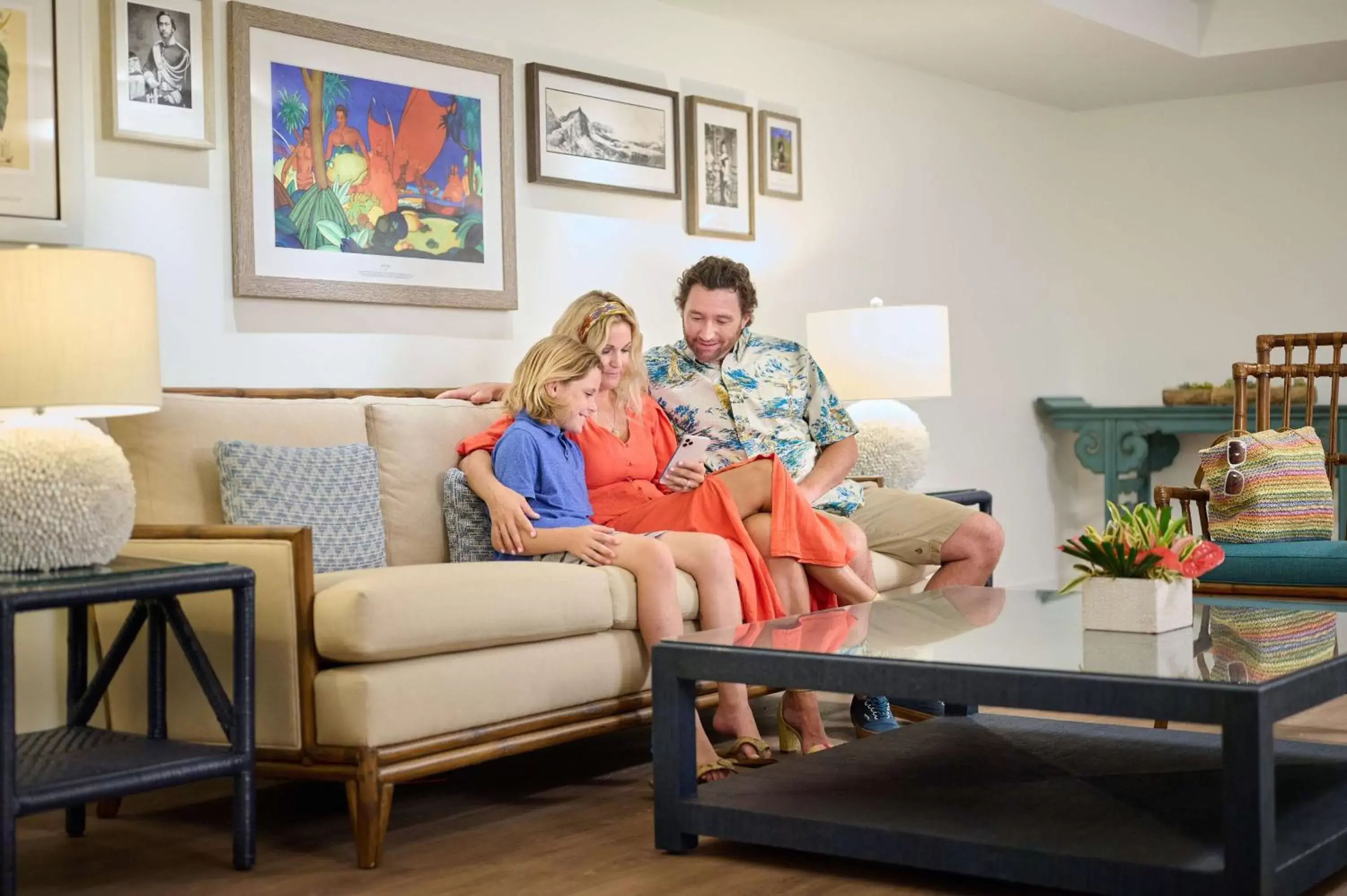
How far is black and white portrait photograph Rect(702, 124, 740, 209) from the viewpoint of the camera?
5.09 metres

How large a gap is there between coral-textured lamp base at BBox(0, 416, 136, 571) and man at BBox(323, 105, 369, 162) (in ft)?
4.72

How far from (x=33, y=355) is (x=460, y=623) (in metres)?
0.88

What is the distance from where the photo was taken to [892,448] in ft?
16.0

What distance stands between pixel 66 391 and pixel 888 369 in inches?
110

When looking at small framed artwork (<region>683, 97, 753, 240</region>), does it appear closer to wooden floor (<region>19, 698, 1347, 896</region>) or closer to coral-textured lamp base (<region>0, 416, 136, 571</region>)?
wooden floor (<region>19, 698, 1347, 896</region>)

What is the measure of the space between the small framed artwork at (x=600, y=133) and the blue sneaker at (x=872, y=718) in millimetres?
1818

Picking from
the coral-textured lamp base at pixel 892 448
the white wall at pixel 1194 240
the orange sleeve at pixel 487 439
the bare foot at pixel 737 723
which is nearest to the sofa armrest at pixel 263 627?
the orange sleeve at pixel 487 439

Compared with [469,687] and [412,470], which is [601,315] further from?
[469,687]

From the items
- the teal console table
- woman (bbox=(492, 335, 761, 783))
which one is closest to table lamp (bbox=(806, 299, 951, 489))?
woman (bbox=(492, 335, 761, 783))

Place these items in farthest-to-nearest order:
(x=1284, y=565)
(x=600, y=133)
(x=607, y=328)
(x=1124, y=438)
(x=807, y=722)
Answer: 1. (x=1124, y=438)
2. (x=600, y=133)
3. (x=1284, y=565)
4. (x=607, y=328)
5. (x=807, y=722)

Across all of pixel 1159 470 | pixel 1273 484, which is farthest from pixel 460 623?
pixel 1159 470

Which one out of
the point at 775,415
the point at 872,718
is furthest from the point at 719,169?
the point at 872,718

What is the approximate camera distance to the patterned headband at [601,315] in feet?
11.9

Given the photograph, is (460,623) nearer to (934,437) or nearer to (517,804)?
(517,804)
